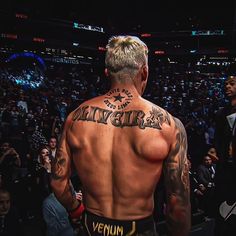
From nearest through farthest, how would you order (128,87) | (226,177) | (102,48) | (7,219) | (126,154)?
(126,154) → (128,87) → (226,177) → (7,219) → (102,48)

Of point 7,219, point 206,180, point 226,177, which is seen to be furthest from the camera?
point 206,180

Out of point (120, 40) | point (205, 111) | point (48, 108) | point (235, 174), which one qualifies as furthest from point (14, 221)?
point (205, 111)

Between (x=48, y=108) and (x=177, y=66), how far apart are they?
71.3 feet

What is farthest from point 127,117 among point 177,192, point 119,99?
point 177,192

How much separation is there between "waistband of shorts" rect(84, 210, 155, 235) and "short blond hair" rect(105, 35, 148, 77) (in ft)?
2.47

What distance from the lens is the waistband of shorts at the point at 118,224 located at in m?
1.63

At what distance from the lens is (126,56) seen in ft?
5.63

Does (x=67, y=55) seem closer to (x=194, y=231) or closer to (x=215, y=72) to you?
(x=215, y=72)

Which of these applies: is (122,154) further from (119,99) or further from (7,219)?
(7,219)

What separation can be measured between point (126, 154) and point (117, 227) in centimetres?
36

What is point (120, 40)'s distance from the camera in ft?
5.79

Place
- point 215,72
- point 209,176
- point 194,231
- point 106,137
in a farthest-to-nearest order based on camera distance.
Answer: point 215,72 < point 209,176 < point 194,231 < point 106,137

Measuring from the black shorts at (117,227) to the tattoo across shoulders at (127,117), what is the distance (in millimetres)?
470

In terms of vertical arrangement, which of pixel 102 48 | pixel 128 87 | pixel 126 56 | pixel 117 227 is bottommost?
pixel 117 227
